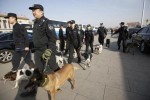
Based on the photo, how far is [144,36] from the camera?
9133 mm

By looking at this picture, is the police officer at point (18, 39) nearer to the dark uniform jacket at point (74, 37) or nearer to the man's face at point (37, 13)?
the man's face at point (37, 13)

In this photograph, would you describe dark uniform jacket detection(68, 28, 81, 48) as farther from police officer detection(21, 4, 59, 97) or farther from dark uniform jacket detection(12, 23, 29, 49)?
police officer detection(21, 4, 59, 97)

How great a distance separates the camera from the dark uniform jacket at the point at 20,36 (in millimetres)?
4211

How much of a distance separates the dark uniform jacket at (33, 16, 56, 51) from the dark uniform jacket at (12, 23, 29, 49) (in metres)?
1.35

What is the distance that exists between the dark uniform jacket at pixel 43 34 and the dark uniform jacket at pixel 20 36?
1.35 meters

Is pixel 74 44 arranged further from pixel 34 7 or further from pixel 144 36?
pixel 144 36

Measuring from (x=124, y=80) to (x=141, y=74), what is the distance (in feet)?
3.44

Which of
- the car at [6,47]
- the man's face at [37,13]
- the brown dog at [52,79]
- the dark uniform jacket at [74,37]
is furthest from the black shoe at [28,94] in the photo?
the car at [6,47]

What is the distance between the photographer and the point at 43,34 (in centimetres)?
308

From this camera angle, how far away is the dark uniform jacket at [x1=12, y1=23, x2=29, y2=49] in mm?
4211

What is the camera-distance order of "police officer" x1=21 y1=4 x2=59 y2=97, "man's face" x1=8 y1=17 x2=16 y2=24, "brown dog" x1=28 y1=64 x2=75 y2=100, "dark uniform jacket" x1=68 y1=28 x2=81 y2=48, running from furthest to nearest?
"dark uniform jacket" x1=68 y1=28 x2=81 y2=48, "man's face" x1=8 y1=17 x2=16 y2=24, "police officer" x1=21 y1=4 x2=59 y2=97, "brown dog" x1=28 y1=64 x2=75 y2=100

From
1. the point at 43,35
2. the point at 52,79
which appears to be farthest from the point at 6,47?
the point at 52,79

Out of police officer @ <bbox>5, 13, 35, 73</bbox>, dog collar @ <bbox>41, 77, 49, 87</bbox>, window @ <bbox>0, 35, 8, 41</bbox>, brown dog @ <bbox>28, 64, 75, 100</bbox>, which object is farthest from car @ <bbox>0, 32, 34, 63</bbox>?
dog collar @ <bbox>41, 77, 49, 87</bbox>

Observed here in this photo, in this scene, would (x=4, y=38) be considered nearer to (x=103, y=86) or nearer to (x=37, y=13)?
(x=37, y=13)
